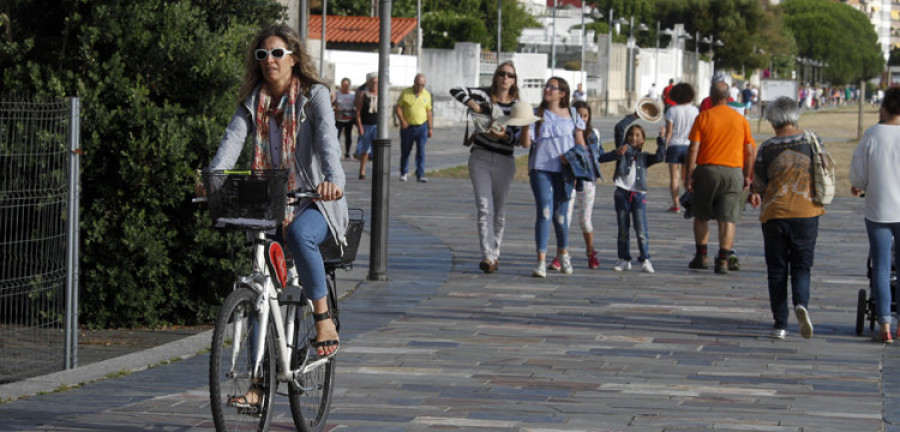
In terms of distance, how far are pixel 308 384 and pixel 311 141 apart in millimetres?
940

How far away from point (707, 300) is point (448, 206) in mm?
8443

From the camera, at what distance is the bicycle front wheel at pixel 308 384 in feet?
19.3

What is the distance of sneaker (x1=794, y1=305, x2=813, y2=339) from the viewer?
9148 mm

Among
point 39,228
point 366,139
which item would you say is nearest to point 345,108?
point 366,139

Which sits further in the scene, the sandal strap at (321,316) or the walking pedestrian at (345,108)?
the walking pedestrian at (345,108)

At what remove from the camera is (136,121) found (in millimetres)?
9234

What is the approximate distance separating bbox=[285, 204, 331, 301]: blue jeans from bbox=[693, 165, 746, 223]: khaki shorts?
23.9 feet

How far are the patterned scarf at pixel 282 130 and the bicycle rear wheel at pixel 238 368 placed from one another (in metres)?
0.58

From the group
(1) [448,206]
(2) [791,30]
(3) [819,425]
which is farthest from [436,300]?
(2) [791,30]

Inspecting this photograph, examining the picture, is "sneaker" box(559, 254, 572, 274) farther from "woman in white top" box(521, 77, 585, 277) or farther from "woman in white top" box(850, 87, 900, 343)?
"woman in white top" box(850, 87, 900, 343)

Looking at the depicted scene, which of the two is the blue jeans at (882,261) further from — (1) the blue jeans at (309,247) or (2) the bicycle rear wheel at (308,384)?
(1) the blue jeans at (309,247)

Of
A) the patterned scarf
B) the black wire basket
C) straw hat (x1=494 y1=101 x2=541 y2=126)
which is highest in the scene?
straw hat (x1=494 y1=101 x2=541 y2=126)

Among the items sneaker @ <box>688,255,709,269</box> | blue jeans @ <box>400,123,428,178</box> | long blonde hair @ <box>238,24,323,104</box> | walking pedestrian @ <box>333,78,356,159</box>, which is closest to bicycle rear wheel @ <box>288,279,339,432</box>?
long blonde hair @ <box>238,24,323,104</box>

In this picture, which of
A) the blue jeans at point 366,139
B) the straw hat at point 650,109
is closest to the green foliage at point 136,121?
the straw hat at point 650,109
